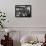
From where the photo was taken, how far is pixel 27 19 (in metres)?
3.55

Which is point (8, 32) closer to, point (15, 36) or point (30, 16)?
point (15, 36)

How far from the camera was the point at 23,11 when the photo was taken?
354cm

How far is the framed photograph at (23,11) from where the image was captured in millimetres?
3521

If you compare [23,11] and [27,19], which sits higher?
[23,11]

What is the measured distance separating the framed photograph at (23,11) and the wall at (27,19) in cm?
10

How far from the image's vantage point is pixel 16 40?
3.57 m

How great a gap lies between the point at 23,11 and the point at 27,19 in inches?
9.2

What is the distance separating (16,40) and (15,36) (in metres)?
0.11

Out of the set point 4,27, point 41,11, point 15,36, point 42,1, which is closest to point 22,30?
point 15,36

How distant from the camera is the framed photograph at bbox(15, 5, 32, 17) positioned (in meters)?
3.52

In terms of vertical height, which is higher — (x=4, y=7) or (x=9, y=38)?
(x=4, y=7)

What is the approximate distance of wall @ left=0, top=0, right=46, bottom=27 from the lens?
3.52 metres

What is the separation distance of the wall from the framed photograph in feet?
0.31

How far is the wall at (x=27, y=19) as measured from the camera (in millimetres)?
3521
